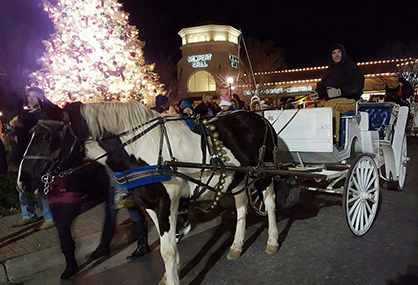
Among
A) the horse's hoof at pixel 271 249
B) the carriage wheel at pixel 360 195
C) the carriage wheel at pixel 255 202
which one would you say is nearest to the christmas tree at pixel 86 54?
the carriage wheel at pixel 255 202

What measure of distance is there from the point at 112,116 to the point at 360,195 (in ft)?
11.8

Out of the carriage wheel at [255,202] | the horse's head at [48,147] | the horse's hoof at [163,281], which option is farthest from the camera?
the carriage wheel at [255,202]

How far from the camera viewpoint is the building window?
128 ft

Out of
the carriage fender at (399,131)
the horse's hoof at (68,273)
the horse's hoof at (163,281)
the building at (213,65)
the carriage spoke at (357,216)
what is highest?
the building at (213,65)

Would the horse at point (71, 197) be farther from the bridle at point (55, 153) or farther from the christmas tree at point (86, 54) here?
the christmas tree at point (86, 54)

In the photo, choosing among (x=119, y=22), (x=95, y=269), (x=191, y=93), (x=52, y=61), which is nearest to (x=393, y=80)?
(x=191, y=93)

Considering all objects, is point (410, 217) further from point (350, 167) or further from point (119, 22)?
point (119, 22)

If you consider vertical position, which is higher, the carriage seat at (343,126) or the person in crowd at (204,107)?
the person in crowd at (204,107)

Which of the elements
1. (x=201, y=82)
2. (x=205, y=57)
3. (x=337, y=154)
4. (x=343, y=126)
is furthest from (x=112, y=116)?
(x=201, y=82)

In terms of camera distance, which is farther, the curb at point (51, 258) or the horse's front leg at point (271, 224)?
the horse's front leg at point (271, 224)

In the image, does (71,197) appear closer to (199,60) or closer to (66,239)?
(66,239)

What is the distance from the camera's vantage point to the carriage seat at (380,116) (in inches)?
234

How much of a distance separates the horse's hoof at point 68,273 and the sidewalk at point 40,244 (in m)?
0.35

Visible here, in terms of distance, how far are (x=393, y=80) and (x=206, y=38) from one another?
22.5 m
